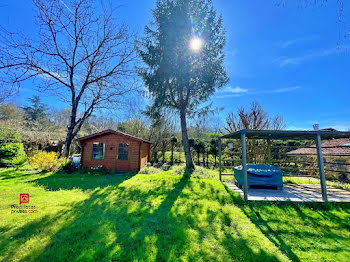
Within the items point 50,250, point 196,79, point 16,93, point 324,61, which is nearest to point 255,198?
point 50,250

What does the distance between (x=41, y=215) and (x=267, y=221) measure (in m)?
5.56

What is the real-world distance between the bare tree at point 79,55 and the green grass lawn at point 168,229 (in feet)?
24.9

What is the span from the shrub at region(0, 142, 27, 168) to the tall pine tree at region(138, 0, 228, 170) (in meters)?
9.52

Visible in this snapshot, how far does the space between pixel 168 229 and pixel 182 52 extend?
903cm

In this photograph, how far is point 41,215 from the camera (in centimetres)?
347

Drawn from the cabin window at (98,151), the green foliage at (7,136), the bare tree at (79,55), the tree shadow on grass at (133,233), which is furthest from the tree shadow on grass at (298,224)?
the green foliage at (7,136)

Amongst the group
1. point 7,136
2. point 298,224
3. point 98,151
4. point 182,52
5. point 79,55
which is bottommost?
point 298,224

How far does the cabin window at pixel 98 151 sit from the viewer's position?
10.3m

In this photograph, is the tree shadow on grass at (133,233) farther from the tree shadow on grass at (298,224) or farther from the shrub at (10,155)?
the shrub at (10,155)

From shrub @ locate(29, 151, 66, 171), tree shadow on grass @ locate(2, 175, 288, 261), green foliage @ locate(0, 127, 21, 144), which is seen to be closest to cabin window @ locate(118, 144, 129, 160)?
shrub @ locate(29, 151, 66, 171)

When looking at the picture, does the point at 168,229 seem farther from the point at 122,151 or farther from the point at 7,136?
the point at 7,136

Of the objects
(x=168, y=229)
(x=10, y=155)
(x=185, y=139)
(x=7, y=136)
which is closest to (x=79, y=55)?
(x=7, y=136)

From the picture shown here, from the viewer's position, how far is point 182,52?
8.78m

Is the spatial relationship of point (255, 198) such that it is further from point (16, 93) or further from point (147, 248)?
point (16, 93)
